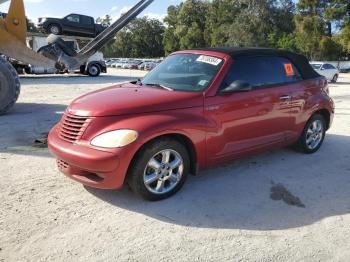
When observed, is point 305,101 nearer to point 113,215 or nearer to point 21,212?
point 113,215

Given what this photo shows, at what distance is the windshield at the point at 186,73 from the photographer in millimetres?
4699

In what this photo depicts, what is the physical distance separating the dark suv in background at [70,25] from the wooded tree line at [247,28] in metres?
25.0

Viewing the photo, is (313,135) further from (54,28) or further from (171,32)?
(171,32)

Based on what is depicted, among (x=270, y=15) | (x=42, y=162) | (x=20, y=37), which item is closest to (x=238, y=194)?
(x=42, y=162)

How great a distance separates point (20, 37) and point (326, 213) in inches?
335

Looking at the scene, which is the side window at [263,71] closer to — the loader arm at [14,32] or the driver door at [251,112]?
the driver door at [251,112]

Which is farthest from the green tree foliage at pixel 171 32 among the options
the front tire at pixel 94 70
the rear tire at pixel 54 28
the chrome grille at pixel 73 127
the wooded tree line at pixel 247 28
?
the chrome grille at pixel 73 127

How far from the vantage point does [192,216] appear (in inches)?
155

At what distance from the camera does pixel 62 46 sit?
12805mm

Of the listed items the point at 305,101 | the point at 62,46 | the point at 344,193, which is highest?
the point at 62,46

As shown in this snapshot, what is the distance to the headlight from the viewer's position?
3828 mm

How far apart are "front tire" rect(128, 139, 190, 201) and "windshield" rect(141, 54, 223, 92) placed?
0.83 metres

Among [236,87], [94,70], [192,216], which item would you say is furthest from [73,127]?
[94,70]

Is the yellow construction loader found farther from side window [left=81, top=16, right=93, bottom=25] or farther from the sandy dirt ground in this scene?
side window [left=81, top=16, right=93, bottom=25]
